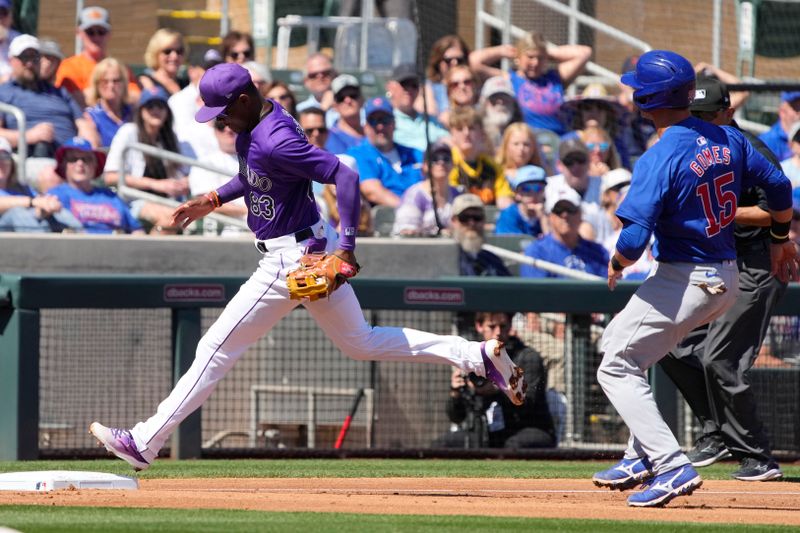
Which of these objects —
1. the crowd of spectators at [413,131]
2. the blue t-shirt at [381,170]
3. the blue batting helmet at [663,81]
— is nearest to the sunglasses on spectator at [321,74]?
the crowd of spectators at [413,131]

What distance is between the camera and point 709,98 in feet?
22.8

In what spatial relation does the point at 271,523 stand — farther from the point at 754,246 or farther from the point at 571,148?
the point at 571,148

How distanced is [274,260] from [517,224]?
515 cm

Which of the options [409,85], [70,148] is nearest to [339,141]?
[409,85]

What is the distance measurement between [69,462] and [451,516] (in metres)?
3.63

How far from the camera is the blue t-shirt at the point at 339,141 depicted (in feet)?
38.4

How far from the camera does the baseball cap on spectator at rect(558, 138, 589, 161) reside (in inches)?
454

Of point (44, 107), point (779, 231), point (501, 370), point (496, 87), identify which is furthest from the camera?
point (496, 87)

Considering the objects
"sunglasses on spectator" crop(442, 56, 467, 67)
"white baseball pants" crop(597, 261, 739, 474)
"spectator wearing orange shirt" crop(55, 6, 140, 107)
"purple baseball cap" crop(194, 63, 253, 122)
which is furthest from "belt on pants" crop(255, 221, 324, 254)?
"sunglasses on spectator" crop(442, 56, 467, 67)

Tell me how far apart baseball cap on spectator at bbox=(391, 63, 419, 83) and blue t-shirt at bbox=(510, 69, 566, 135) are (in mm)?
921

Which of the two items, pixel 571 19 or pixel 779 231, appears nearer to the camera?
pixel 779 231

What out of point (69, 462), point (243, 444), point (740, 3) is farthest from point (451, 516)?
point (740, 3)

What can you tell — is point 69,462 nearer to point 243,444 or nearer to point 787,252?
point 243,444

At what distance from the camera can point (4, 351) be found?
27.7 feet
